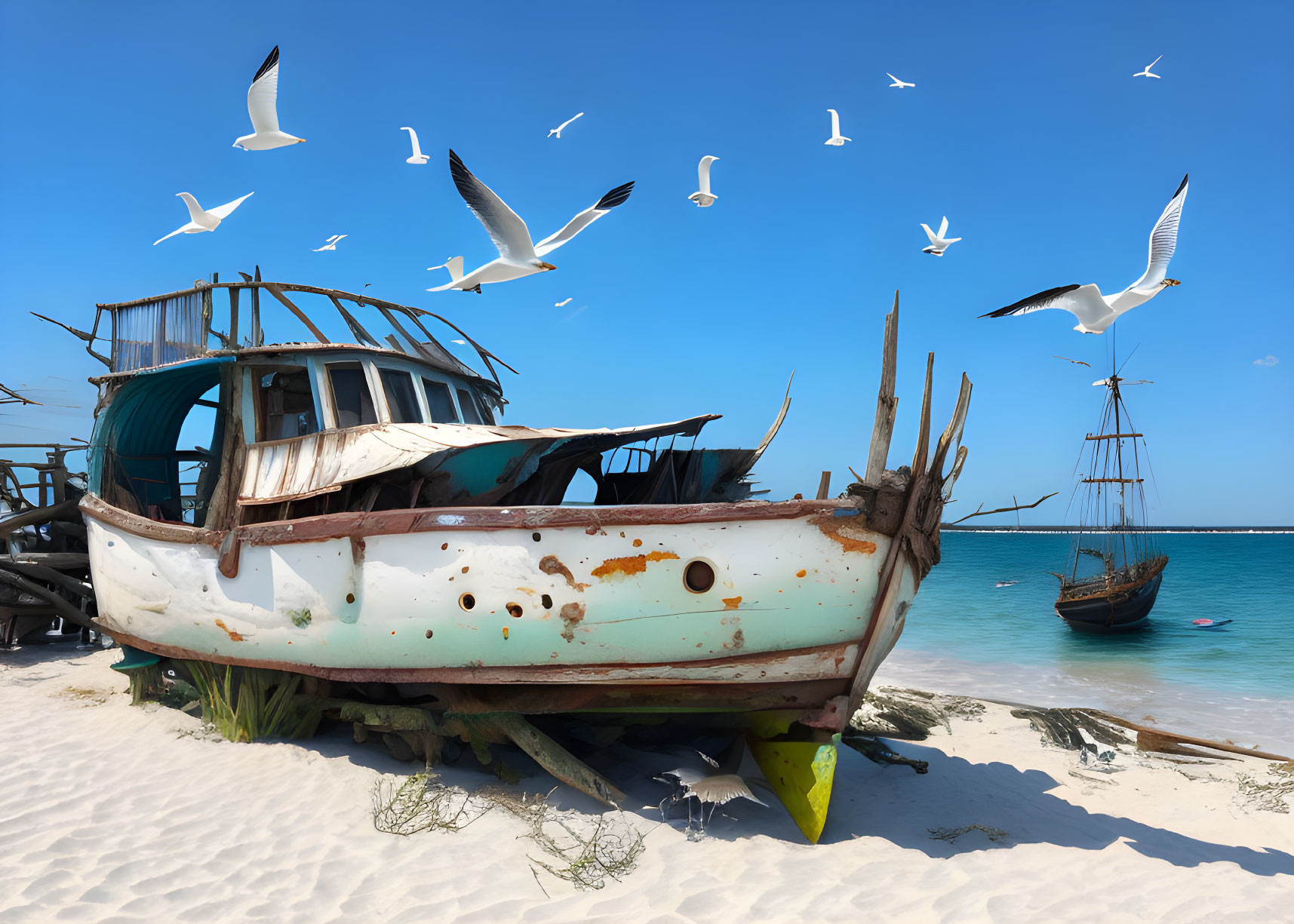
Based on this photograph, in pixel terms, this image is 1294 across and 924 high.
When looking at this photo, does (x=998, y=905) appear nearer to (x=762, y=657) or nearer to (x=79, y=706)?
(x=762, y=657)

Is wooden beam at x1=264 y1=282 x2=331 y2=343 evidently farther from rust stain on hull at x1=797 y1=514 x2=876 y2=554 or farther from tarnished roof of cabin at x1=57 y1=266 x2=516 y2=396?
rust stain on hull at x1=797 y1=514 x2=876 y2=554

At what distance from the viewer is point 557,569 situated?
459 cm

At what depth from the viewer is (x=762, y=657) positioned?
453 centimetres

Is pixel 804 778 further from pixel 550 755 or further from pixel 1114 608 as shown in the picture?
pixel 1114 608

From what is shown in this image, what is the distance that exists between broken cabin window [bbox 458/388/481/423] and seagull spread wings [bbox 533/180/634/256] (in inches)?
68.0

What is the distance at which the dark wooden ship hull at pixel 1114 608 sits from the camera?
22734 millimetres

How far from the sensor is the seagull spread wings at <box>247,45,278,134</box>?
26.7 feet

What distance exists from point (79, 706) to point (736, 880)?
22.0 feet

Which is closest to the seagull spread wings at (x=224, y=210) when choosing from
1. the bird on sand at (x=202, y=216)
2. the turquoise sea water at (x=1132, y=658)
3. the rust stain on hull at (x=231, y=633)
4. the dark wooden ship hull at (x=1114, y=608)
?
the bird on sand at (x=202, y=216)

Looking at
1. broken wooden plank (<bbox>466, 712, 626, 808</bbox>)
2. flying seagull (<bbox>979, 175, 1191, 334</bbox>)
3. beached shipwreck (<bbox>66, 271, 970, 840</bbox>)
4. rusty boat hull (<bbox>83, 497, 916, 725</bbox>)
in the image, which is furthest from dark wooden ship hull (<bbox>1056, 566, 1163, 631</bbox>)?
broken wooden plank (<bbox>466, 712, 626, 808</bbox>)

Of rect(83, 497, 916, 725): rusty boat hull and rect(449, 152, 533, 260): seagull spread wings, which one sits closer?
rect(83, 497, 916, 725): rusty boat hull

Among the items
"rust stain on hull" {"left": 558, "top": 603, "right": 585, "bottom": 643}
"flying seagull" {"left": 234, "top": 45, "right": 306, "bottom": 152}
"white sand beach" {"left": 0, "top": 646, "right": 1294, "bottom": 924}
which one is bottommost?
"white sand beach" {"left": 0, "top": 646, "right": 1294, "bottom": 924}

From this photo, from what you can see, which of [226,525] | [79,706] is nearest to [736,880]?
[226,525]

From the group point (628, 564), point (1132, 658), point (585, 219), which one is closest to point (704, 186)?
point (585, 219)
